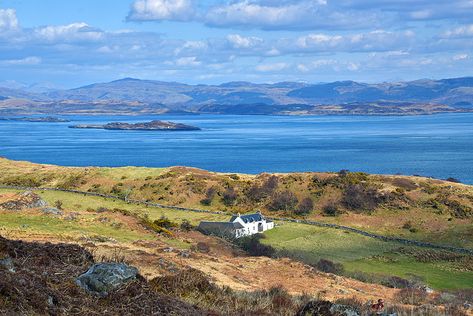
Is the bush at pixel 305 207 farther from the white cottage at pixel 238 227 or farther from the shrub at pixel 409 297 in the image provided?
the shrub at pixel 409 297

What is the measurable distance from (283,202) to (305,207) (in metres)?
2.84

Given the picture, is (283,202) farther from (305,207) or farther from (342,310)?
(342,310)

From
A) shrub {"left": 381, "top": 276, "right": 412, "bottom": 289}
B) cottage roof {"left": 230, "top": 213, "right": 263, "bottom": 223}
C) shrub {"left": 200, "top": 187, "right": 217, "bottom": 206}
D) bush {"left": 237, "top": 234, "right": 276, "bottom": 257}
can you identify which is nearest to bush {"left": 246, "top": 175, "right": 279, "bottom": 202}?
shrub {"left": 200, "top": 187, "right": 217, "bottom": 206}

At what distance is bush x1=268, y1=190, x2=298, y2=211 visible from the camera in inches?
2562

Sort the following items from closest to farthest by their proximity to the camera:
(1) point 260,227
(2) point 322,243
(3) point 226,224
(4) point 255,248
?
(4) point 255,248 < (3) point 226,224 < (2) point 322,243 < (1) point 260,227

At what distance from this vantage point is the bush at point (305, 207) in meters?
63.1

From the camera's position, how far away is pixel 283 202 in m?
65.6

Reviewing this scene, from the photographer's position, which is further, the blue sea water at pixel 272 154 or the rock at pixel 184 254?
the blue sea water at pixel 272 154

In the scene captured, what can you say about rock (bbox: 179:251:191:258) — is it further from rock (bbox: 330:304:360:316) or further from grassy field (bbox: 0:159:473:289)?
rock (bbox: 330:304:360:316)

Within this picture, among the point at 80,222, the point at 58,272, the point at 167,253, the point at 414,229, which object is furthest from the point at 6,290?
the point at 414,229

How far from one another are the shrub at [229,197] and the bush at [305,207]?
24.1 ft

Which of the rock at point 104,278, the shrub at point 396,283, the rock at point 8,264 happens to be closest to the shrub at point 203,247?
the shrub at point 396,283

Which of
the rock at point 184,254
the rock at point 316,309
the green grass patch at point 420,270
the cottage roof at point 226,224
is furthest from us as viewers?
the cottage roof at point 226,224

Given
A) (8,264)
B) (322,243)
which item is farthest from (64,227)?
(322,243)
